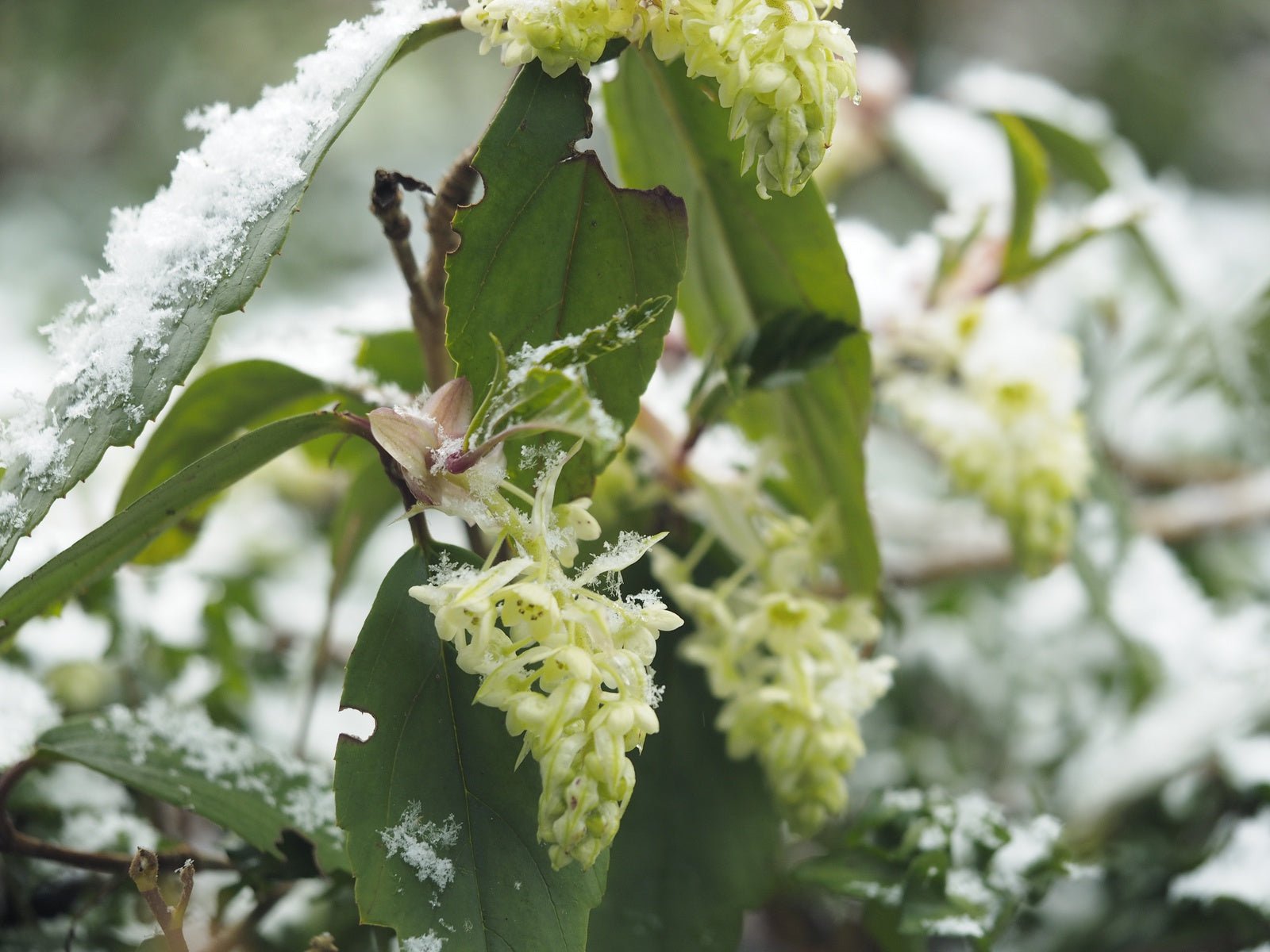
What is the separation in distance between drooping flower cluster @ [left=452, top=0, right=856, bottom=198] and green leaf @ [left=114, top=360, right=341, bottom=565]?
0.27 metres

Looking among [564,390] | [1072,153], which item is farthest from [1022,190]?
[564,390]

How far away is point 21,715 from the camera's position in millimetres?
682

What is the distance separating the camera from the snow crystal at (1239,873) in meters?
0.72

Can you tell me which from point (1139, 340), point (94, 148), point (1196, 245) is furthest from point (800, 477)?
point (94, 148)

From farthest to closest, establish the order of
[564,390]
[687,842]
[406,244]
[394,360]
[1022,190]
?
[1022,190] → [394,360] → [687,842] → [406,244] → [564,390]

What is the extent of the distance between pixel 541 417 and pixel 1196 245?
125 cm

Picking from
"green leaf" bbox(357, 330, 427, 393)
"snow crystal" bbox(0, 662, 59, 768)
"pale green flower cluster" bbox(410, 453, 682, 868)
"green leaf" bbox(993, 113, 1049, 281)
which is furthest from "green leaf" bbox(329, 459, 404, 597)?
"green leaf" bbox(993, 113, 1049, 281)

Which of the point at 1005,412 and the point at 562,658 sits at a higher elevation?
the point at 1005,412

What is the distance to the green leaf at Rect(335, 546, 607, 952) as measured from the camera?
1.40 feet

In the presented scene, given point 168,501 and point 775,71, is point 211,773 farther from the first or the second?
point 775,71

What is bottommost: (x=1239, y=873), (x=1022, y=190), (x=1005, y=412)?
(x=1239, y=873)

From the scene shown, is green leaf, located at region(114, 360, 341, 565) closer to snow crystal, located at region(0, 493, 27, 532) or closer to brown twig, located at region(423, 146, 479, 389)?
brown twig, located at region(423, 146, 479, 389)

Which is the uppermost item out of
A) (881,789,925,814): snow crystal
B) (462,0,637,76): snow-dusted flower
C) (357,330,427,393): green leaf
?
(357,330,427,393): green leaf

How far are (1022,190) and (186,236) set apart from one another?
0.72 m
